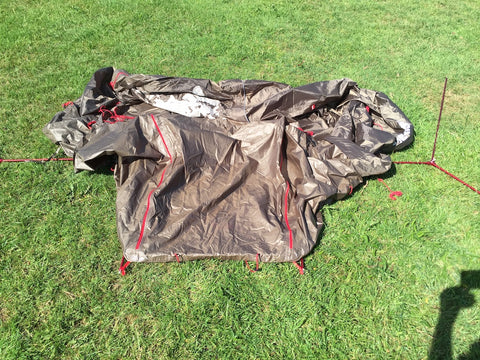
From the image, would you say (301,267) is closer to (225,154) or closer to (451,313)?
(451,313)

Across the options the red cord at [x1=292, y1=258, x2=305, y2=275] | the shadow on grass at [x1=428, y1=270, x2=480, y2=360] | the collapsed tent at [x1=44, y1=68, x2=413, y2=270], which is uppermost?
the collapsed tent at [x1=44, y1=68, x2=413, y2=270]

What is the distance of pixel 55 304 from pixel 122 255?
22.7 inches

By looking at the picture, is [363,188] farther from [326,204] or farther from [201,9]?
[201,9]

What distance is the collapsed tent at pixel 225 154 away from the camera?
2.87 m

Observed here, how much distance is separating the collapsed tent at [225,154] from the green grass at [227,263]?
211 millimetres

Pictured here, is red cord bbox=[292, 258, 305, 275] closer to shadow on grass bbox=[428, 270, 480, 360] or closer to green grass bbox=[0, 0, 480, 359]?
green grass bbox=[0, 0, 480, 359]

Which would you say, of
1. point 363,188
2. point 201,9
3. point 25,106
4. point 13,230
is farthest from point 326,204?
point 201,9

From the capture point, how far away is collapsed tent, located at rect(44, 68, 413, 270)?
9.41 ft

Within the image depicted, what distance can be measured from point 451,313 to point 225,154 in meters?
2.28

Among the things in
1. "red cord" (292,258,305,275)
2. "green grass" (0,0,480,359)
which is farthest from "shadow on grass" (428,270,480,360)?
"red cord" (292,258,305,275)

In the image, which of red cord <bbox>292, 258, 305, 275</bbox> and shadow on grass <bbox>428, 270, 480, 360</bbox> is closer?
shadow on grass <bbox>428, 270, 480, 360</bbox>

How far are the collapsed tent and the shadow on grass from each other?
108cm

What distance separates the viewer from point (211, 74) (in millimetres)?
5066

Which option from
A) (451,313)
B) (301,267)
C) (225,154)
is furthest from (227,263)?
(451,313)
